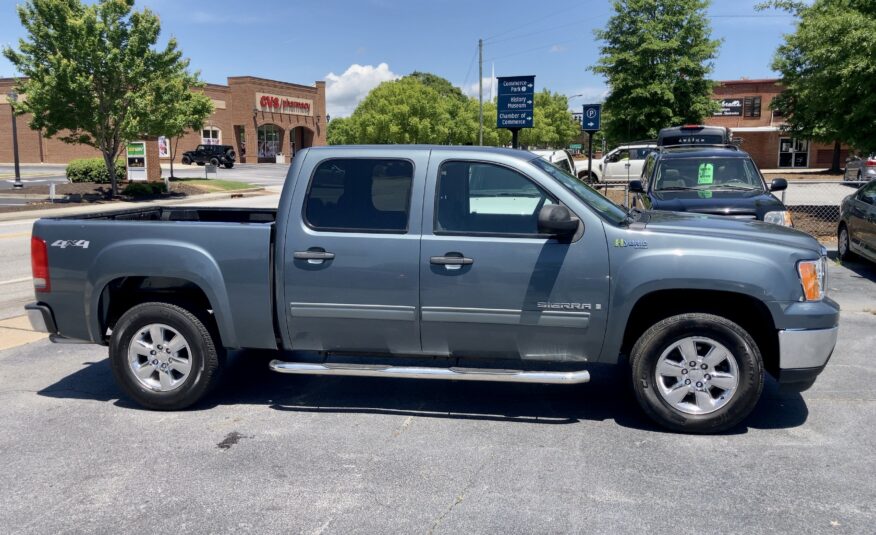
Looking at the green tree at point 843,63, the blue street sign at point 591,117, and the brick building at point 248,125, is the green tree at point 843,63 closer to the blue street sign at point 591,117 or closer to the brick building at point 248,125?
the blue street sign at point 591,117

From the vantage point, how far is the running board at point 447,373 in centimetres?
469

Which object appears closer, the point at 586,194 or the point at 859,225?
the point at 586,194

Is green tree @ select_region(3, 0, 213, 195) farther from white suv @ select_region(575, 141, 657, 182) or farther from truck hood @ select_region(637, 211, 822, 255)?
truck hood @ select_region(637, 211, 822, 255)

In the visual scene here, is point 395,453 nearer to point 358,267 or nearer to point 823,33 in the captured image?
point 358,267

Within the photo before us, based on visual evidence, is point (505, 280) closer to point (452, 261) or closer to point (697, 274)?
point (452, 261)

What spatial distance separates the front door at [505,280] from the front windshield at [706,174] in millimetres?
6463

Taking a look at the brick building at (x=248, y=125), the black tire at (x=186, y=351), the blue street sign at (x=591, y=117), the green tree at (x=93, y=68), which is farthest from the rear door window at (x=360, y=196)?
the brick building at (x=248, y=125)

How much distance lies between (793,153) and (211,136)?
153 ft

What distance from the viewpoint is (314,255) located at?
4.89 meters

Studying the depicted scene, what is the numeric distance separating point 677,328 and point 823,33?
1213 cm

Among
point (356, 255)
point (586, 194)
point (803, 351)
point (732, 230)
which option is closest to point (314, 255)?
point (356, 255)

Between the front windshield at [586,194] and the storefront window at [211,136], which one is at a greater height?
Result: the storefront window at [211,136]

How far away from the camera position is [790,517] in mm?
3664

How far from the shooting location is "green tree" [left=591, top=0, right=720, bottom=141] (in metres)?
31.6
